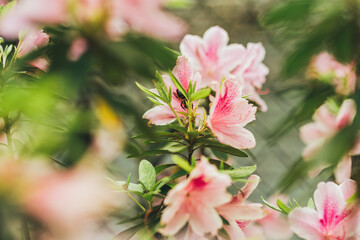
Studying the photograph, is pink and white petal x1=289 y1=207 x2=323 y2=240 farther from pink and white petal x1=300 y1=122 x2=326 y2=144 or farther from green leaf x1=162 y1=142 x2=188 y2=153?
pink and white petal x1=300 y1=122 x2=326 y2=144

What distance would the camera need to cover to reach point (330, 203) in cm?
64

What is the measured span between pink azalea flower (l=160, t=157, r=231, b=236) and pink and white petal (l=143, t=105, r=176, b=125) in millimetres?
168

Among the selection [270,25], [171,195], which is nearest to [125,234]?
[171,195]

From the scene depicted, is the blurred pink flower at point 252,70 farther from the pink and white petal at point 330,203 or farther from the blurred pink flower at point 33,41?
the blurred pink flower at point 33,41

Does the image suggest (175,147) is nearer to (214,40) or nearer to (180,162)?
(180,162)

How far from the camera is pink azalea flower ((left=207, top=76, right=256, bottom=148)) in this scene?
0.63 m

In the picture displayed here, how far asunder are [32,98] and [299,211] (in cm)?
44

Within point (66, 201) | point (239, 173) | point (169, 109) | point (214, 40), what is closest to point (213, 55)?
point (214, 40)

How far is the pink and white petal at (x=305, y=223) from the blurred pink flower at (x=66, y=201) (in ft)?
1.36

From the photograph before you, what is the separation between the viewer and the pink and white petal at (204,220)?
1.74ft

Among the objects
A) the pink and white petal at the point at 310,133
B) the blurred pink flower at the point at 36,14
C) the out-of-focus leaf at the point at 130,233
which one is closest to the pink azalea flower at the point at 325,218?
the out-of-focus leaf at the point at 130,233

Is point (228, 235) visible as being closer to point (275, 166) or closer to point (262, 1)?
point (275, 166)

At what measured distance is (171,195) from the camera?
52cm

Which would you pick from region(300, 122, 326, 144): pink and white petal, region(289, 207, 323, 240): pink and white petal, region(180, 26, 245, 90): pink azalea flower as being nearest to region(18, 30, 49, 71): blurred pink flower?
region(180, 26, 245, 90): pink azalea flower
